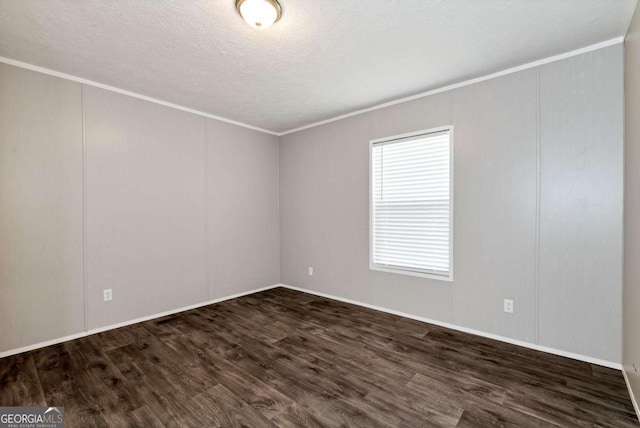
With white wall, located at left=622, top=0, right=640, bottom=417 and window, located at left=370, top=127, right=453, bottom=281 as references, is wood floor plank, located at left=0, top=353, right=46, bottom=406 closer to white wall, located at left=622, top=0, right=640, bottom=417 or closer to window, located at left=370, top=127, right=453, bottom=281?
window, located at left=370, top=127, right=453, bottom=281

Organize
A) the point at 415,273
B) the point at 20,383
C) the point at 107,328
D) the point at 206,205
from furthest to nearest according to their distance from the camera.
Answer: the point at 206,205
the point at 415,273
the point at 107,328
the point at 20,383

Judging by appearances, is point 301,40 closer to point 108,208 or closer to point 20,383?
point 108,208

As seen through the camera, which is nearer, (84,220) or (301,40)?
(301,40)

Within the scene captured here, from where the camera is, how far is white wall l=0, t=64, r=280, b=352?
2.65 metres

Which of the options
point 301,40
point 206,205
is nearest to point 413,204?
point 301,40

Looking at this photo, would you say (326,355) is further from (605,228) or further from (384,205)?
(605,228)

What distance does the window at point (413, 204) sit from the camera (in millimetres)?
3223

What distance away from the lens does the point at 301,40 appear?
232 centimetres

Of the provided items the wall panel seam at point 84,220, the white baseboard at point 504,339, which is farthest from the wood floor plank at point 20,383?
the white baseboard at point 504,339

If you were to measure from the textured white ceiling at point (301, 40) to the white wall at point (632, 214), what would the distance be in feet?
1.13

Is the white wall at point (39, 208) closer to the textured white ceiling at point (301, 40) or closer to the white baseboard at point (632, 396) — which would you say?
the textured white ceiling at point (301, 40)

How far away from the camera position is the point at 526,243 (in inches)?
107

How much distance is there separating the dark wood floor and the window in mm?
760

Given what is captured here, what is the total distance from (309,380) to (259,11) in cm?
262
